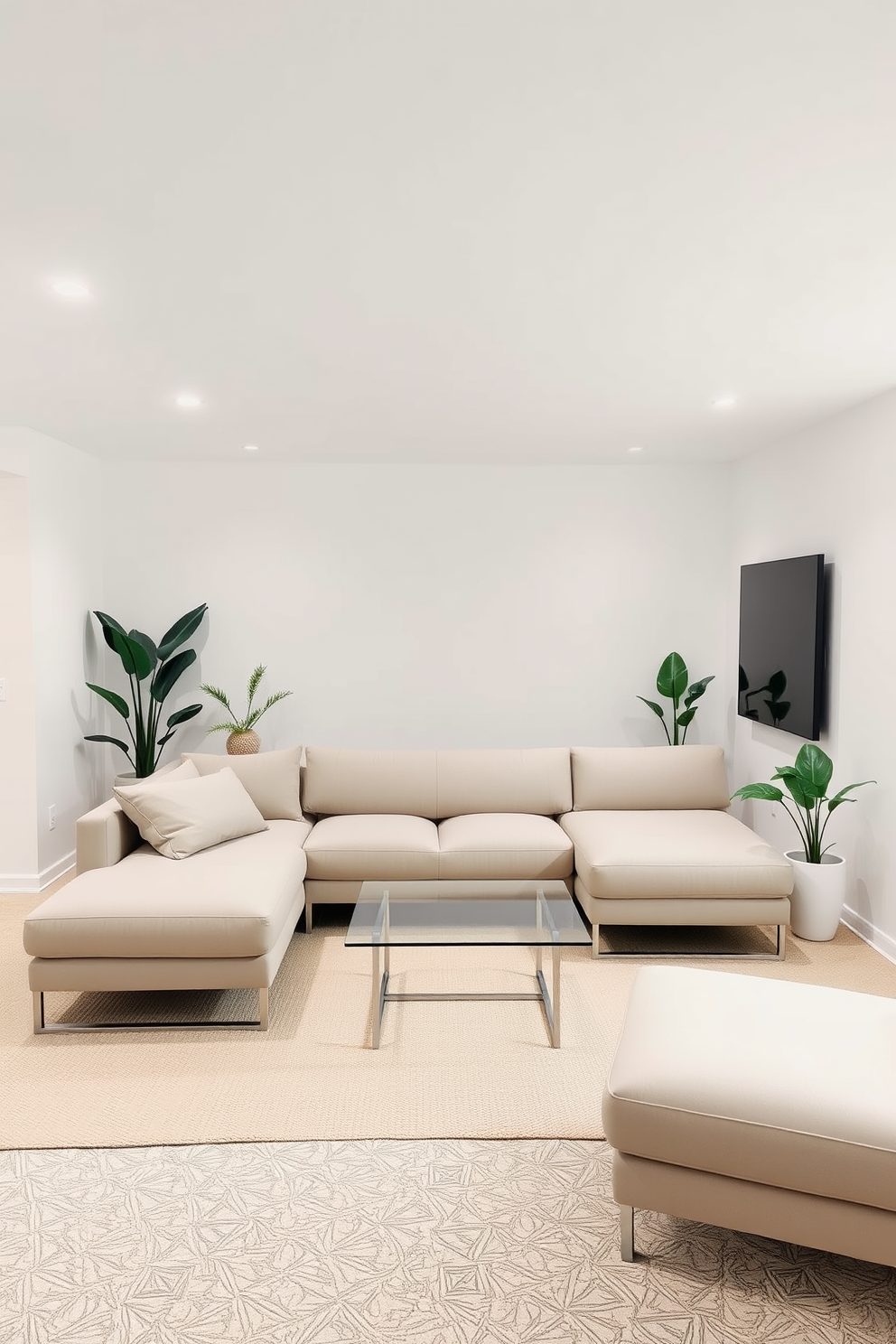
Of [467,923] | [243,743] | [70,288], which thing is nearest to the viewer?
[70,288]

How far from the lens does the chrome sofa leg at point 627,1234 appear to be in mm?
2010

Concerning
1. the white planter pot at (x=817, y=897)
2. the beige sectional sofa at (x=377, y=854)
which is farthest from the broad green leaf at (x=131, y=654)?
the white planter pot at (x=817, y=897)

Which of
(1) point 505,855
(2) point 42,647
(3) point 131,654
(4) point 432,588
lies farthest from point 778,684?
(2) point 42,647

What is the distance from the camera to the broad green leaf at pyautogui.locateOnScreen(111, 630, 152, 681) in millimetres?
4910

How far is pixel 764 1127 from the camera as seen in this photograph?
185 centimetres

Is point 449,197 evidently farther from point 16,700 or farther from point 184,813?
point 16,700

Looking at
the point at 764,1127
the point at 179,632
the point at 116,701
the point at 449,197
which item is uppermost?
the point at 449,197

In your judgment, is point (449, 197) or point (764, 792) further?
point (764, 792)

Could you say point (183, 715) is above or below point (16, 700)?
below

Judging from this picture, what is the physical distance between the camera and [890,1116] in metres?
1.79

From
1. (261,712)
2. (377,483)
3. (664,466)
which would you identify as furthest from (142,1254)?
(664,466)

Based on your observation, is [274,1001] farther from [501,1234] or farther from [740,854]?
[740,854]

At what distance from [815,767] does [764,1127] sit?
223cm

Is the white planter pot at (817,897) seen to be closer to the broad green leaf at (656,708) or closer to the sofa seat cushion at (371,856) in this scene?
the broad green leaf at (656,708)
